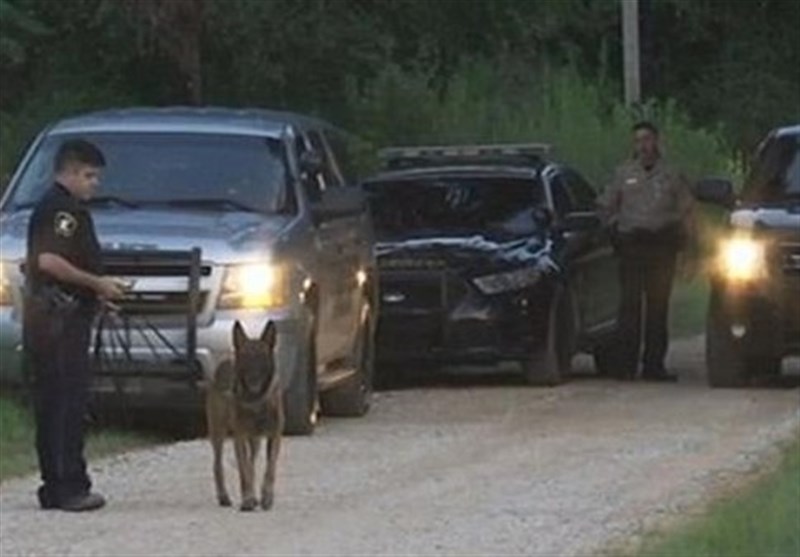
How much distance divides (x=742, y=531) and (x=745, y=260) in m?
8.04

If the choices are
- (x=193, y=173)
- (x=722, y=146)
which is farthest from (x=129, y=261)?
(x=722, y=146)

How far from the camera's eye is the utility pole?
34844 mm

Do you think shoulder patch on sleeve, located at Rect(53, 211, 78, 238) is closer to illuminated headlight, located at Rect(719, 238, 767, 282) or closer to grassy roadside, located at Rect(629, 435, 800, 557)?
grassy roadside, located at Rect(629, 435, 800, 557)

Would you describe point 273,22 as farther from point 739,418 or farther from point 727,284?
point 739,418

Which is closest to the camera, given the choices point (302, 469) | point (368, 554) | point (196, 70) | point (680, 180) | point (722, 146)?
point (368, 554)

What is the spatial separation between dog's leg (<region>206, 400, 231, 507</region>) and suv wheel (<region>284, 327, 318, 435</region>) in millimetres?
2679

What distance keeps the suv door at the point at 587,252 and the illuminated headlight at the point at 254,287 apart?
519 cm

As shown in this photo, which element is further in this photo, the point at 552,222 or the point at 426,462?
the point at 552,222

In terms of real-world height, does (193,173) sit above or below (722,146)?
above

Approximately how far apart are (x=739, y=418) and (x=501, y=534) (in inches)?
232

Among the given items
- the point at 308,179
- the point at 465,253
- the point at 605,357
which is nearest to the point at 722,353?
the point at 465,253

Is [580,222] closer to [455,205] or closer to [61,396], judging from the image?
[455,205]

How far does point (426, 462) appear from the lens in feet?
52.2

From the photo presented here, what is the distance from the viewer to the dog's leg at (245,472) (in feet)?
45.0
